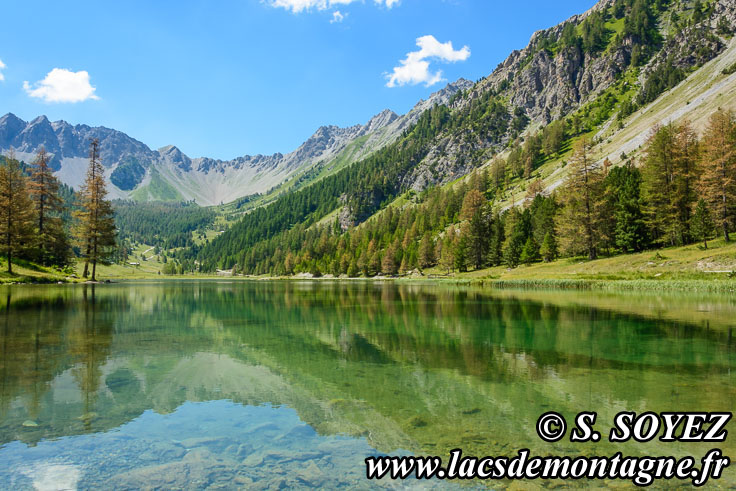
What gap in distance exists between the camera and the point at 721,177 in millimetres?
58031

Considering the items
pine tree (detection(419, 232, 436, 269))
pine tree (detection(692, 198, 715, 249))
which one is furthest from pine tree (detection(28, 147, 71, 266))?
pine tree (detection(692, 198, 715, 249))

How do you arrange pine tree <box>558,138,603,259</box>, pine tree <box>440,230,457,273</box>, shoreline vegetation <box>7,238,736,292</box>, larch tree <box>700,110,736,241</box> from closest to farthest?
shoreline vegetation <box>7,238,736,292</box>
larch tree <box>700,110,736,241</box>
pine tree <box>558,138,603,259</box>
pine tree <box>440,230,457,273</box>

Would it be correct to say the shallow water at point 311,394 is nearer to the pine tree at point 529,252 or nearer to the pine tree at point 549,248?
the pine tree at point 549,248

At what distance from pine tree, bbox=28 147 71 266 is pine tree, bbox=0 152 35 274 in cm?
701

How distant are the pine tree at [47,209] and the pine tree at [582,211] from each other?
10237 cm

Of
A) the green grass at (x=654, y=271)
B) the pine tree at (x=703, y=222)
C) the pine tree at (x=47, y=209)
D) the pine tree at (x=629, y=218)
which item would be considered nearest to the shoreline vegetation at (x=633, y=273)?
the green grass at (x=654, y=271)

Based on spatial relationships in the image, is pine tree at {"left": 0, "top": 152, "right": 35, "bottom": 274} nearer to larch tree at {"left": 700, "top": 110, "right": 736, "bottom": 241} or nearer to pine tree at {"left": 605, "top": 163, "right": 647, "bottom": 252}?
pine tree at {"left": 605, "top": 163, "right": 647, "bottom": 252}

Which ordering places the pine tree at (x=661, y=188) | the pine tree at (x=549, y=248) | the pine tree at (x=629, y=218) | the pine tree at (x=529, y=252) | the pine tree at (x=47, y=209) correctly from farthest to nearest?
the pine tree at (x=529, y=252) < the pine tree at (x=549, y=248) < the pine tree at (x=47, y=209) < the pine tree at (x=629, y=218) < the pine tree at (x=661, y=188)

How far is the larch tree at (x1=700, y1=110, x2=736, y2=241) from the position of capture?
186 feet

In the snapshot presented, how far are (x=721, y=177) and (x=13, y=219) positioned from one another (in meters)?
109

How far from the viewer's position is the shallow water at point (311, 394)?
7.41m

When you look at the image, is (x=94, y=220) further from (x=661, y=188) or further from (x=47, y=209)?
(x=661, y=188)

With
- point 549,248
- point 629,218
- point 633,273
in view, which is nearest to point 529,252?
point 549,248

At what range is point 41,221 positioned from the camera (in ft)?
245
